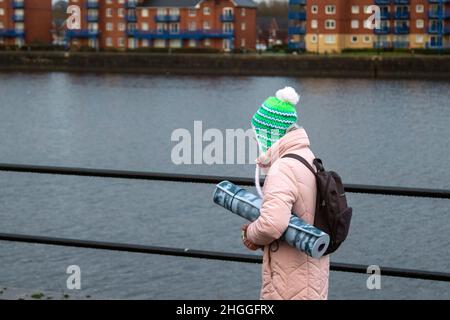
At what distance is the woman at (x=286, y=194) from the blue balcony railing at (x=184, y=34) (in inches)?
Result: 3701

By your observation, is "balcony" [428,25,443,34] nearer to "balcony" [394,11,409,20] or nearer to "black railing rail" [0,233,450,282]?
"balcony" [394,11,409,20]

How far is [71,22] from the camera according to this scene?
3642 inches

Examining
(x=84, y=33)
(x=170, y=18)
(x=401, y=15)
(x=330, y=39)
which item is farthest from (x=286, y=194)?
(x=84, y=33)

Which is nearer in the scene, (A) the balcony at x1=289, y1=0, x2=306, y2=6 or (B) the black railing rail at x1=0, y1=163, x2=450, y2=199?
(B) the black railing rail at x1=0, y1=163, x2=450, y2=199

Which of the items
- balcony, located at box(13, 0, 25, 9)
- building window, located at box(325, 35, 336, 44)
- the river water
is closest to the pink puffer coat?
the river water

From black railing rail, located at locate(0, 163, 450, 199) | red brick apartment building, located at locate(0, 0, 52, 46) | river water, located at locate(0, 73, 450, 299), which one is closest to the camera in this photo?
black railing rail, located at locate(0, 163, 450, 199)

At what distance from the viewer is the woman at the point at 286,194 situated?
11.9ft

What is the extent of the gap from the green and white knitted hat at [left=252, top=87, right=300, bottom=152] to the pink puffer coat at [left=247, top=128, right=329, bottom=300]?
45 mm

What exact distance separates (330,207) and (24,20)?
10487 cm

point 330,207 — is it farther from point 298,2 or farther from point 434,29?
point 298,2

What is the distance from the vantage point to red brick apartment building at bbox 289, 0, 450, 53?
285 ft

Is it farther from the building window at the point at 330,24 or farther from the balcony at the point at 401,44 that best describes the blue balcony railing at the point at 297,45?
the balcony at the point at 401,44

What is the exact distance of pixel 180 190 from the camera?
25.7 m
